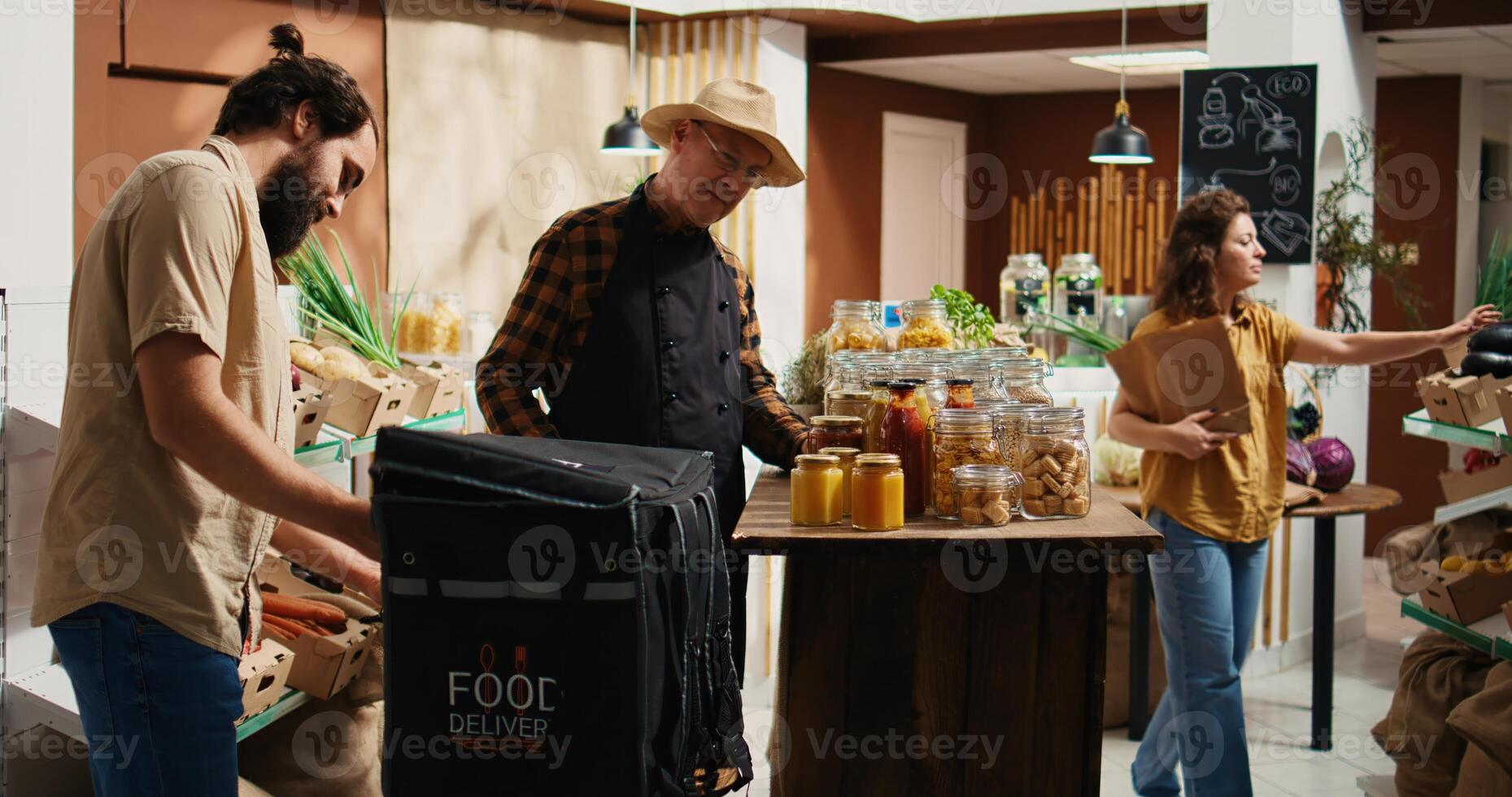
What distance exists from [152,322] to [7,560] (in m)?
1.11

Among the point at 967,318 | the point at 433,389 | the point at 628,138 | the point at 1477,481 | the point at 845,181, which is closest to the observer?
the point at 967,318

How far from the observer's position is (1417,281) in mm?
7898

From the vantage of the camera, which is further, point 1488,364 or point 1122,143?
point 1122,143

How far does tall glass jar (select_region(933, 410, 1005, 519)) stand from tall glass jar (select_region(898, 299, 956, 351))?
1.89 feet

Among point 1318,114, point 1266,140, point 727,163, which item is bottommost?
point 727,163

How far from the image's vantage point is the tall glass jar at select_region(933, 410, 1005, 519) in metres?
1.95

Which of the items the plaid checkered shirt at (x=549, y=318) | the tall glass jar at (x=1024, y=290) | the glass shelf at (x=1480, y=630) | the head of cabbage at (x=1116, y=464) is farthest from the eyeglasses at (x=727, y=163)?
the tall glass jar at (x=1024, y=290)

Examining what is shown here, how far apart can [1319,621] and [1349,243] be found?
69.8 inches

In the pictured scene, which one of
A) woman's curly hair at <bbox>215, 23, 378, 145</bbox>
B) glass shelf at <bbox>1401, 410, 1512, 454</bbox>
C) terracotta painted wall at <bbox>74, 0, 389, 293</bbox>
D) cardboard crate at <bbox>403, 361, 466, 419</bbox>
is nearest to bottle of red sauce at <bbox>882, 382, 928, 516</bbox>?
woman's curly hair at <bbox>215, 23, 378, 145</bbox>

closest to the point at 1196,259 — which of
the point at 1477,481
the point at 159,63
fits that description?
the point at 1477,481

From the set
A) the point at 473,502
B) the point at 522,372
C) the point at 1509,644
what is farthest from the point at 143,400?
the point at 1509,644

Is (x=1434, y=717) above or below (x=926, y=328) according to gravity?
below

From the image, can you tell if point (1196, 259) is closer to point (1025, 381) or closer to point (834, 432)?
point (1025, 381)

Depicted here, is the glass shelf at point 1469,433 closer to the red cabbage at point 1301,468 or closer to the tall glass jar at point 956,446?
the red cabbage at point 1301,468
